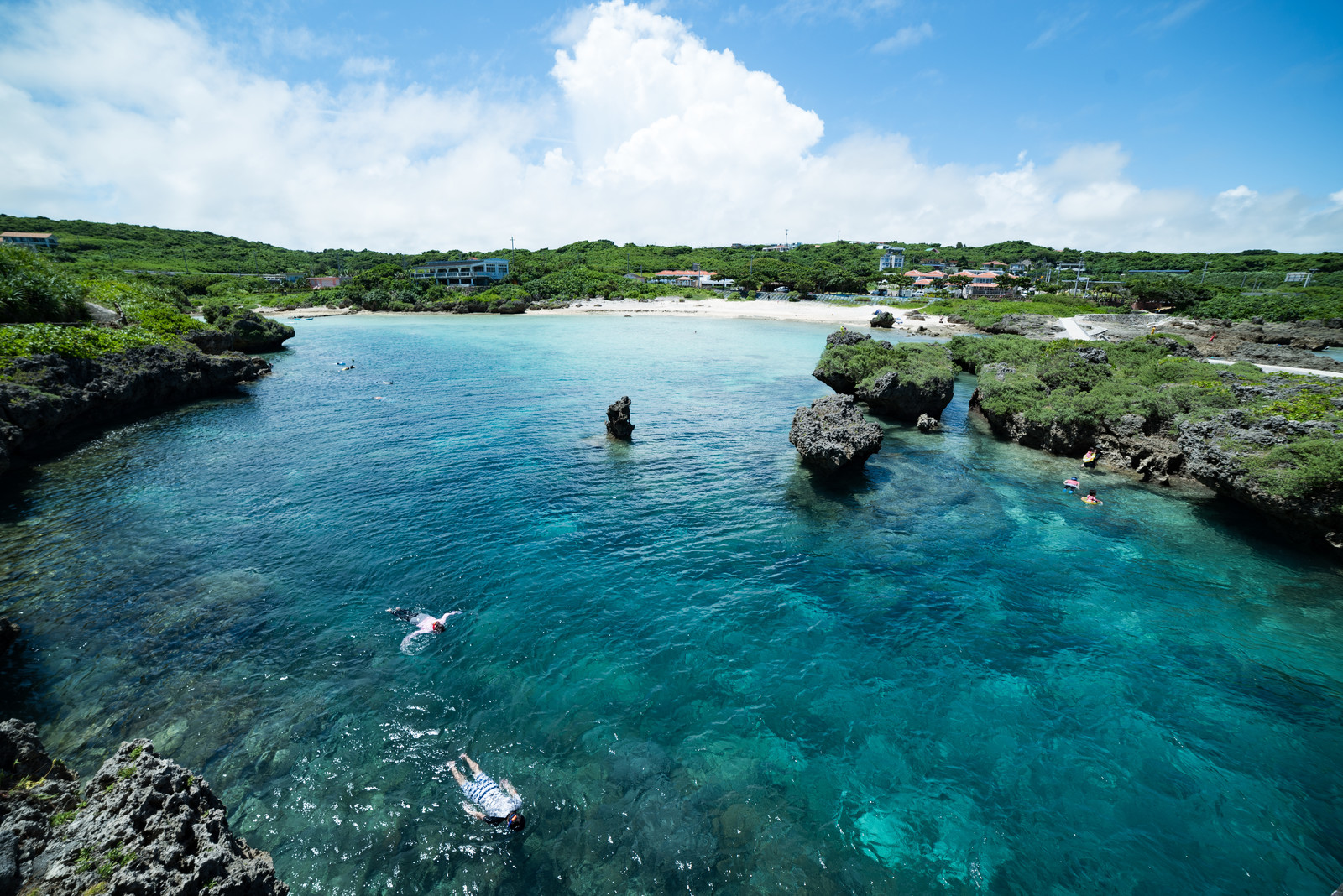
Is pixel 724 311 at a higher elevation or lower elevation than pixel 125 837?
higher

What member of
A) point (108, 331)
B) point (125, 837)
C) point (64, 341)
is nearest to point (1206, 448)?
point (125, 837)

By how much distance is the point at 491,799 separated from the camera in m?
11.5

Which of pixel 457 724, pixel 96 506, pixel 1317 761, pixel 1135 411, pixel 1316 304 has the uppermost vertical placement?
pixel 1316 304

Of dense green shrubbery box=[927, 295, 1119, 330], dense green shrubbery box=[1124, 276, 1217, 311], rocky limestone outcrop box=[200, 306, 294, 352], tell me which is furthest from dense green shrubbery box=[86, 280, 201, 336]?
dense green shrubbery box=[1124, 276, 1217, 311]

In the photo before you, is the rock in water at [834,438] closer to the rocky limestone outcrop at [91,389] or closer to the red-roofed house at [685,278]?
the rocky limestone outcrop at [91,389]

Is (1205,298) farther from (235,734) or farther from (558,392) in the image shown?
(235,734)

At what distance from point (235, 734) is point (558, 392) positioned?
3992 cm

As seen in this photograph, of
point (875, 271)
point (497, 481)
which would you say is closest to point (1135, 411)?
point (497, 481)

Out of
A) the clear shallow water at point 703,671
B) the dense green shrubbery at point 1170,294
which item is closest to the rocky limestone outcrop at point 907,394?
the clear shallow water at point 703,671

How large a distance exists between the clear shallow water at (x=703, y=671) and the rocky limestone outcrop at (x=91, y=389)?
A: 8.35 ft

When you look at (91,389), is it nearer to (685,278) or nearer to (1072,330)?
(1072,330)

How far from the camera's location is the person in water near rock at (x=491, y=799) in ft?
36.5

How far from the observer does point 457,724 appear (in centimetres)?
1350

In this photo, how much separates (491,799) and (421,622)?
7.37m
